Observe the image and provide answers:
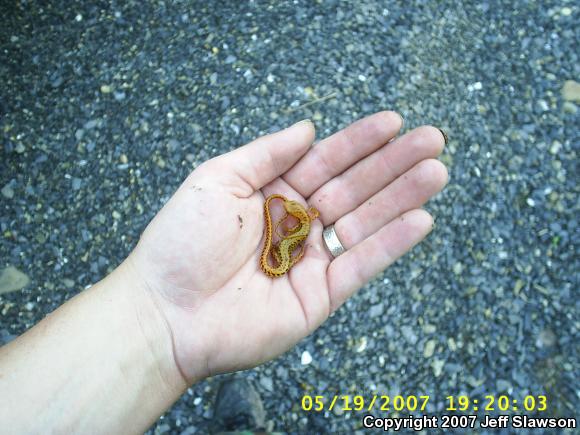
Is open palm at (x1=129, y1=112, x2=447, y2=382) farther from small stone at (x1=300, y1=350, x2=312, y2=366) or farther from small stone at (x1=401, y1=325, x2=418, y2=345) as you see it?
small stone at (x1=401, y1=325, x2=418, y2=345)

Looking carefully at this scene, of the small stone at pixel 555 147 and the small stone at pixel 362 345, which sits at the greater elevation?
the small stone at pixel 555 147

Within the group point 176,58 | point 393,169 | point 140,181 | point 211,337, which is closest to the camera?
point 211,337

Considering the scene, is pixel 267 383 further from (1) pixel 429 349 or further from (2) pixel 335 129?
(2) pixel 335 129

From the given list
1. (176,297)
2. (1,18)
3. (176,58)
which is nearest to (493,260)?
(176,297)

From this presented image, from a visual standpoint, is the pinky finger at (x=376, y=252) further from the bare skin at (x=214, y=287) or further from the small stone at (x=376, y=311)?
the small stone at (x=376, y=311)

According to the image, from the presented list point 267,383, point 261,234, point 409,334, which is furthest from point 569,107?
point 267,383

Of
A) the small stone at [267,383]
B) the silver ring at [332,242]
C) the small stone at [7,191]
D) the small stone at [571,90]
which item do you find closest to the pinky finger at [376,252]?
the silver ring at [332,242]

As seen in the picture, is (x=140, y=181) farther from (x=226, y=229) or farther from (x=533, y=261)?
(x=533, y=261)
